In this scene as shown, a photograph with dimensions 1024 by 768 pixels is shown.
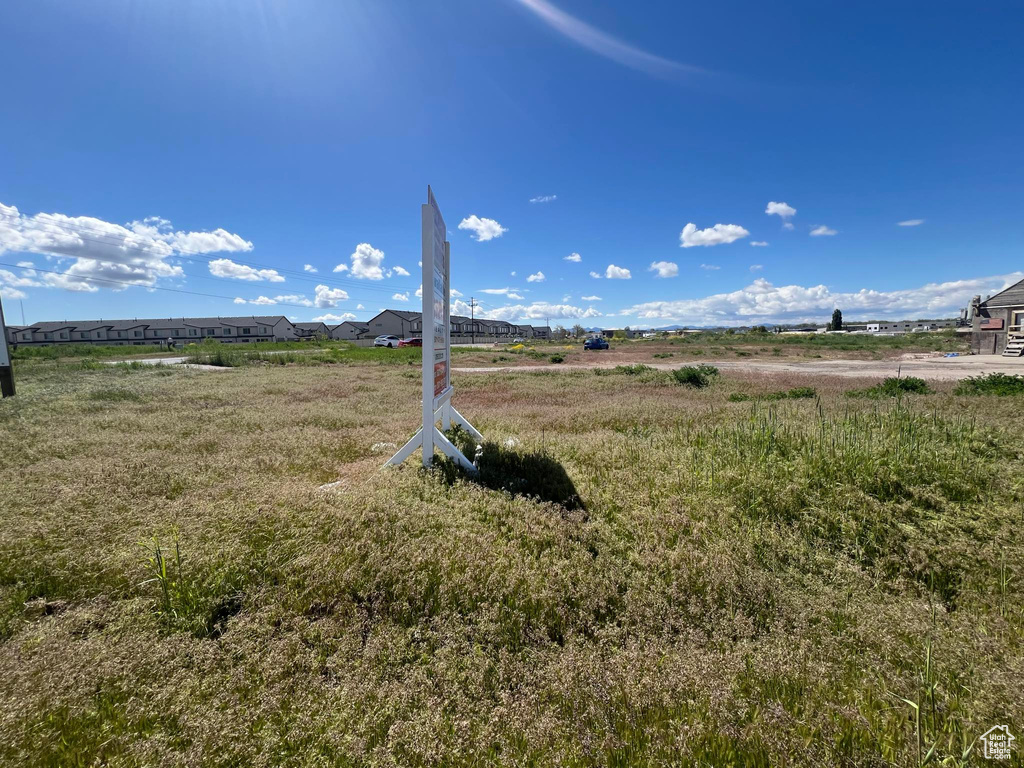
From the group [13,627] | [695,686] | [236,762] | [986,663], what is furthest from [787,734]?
[13,627]

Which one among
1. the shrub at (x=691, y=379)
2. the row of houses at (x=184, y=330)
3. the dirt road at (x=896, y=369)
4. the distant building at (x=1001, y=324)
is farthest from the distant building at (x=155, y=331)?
the distant building at (x=1001, y=324)

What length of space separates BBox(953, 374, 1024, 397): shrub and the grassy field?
288 inches

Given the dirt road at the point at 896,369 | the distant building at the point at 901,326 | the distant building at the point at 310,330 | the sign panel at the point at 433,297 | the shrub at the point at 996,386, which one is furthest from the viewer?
the distant building at the point at 310,330

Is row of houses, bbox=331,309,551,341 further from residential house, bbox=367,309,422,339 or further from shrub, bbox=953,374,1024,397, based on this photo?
shrub, bbox=953,374,1024,397

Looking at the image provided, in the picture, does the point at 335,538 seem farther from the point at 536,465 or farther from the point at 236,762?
the point at 536,465

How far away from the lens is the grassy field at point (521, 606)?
2.02 m

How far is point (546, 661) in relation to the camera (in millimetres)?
2551

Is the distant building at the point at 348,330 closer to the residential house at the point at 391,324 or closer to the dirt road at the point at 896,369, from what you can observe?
the residential house at the point at 391,324

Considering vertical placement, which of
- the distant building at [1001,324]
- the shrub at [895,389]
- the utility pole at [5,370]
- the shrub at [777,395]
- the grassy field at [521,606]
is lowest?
the grassy field at [521,606]

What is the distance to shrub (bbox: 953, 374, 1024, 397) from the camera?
10.5 m

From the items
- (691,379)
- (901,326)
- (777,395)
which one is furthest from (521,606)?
(901,326)

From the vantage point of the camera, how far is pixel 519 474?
545 cm

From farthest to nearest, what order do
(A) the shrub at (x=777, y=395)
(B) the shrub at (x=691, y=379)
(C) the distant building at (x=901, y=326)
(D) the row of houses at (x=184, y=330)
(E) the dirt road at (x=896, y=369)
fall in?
Answer: (C) the distant building at (x=901, y=326)
(D) the row of houses at (x=184, y=330)
(E) the dirt road at (x=896, y=369)
(B) the shrub at (x=691, y=379)
(A) the shrub at (x=777, y=395)

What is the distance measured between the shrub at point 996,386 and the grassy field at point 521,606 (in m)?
7.31
